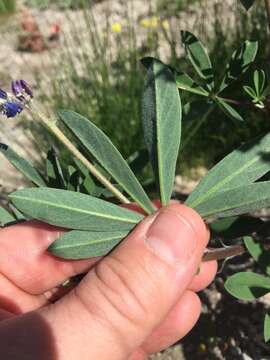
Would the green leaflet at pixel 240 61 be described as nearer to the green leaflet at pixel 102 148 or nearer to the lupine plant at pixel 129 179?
the lupine plant at pixel 129 179

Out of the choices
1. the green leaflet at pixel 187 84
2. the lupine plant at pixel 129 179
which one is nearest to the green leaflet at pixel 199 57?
the green leaflet at pixel 187 84

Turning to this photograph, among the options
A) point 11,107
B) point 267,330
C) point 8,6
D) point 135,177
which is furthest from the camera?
point 8,6

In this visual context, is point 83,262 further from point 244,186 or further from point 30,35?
point 30,35

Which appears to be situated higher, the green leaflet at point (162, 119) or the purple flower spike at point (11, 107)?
the purple flower spike at point (11, 107)

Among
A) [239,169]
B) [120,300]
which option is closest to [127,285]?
[120,300]

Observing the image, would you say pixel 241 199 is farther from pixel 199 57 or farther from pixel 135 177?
pixel 199 57

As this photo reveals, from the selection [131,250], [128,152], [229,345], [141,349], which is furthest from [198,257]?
[128,152]
